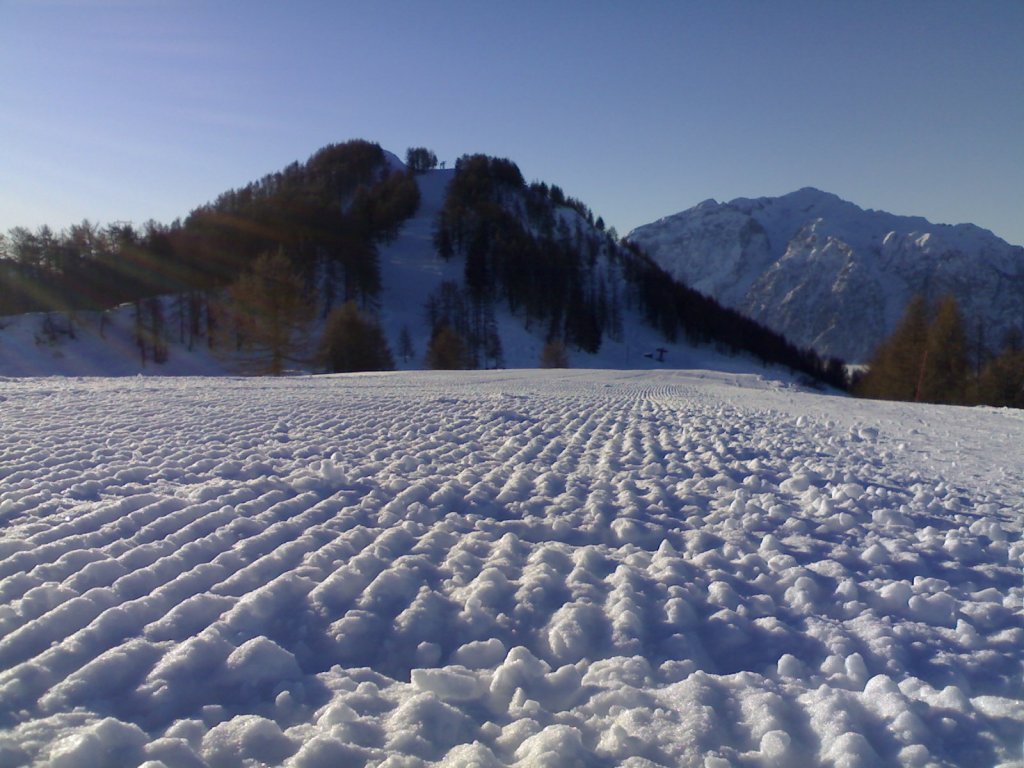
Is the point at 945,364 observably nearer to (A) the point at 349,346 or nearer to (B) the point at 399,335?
(A) the point at 349,346

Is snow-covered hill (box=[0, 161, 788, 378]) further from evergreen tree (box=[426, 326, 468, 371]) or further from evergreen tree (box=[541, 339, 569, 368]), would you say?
evergreen tree (box=[541, 339, 569, 368])

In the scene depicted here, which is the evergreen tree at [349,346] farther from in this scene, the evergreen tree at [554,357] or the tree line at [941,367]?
the tree line at [941,367]

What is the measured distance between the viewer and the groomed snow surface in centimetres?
281

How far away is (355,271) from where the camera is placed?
7612 cm

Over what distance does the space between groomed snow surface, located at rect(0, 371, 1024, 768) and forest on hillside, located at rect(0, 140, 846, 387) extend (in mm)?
28581

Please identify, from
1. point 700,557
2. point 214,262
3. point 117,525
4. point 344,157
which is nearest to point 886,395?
point 700,557

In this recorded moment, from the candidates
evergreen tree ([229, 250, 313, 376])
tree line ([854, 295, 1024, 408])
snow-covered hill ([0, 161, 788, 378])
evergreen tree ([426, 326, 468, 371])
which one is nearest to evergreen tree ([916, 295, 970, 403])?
tree line ([854, 295, 1024, 408])

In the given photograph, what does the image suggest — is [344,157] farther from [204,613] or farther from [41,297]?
[204,613]

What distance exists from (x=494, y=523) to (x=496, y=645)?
6.98 ft

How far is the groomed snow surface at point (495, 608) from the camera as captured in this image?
111 inches

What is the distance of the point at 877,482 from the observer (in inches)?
294

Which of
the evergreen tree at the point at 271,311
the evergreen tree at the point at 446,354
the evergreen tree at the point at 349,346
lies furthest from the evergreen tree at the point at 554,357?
the evergreen tree at the point at 271,311

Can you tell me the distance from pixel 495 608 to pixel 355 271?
75409mm

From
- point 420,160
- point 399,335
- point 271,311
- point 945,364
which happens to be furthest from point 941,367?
point 420,160
